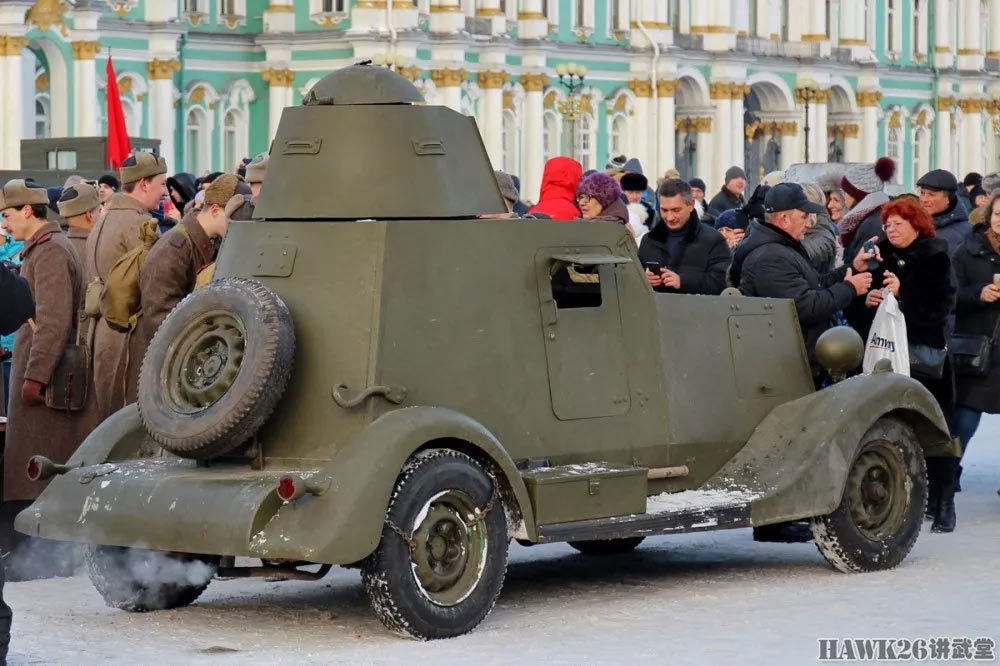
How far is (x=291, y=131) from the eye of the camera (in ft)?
27.7

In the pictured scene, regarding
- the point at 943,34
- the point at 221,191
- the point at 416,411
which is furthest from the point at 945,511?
the point at 943,34

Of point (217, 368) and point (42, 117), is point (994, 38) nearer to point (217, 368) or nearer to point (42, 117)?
point (42, 117)

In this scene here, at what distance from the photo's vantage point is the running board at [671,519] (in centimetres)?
814

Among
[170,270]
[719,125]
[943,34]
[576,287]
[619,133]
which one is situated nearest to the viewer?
[576,287]

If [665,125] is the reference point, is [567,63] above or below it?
above

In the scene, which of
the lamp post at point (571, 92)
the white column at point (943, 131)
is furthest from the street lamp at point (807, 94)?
the lamp post at point (571, 92)

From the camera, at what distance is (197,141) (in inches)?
1630

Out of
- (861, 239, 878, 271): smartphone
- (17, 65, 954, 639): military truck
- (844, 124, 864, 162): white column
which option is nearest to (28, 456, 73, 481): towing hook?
(17, 65, 954, 639): military truck

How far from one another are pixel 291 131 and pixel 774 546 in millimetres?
2897

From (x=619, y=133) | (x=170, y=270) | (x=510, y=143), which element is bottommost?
(x=170, y=270)

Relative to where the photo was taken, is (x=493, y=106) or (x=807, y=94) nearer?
(x=493, y=106)

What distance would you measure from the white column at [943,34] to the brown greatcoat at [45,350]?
181 ft

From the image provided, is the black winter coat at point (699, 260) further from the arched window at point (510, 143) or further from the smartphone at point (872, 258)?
the arched window at point (510, 143)

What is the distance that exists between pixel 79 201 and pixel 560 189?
2.10 meters
